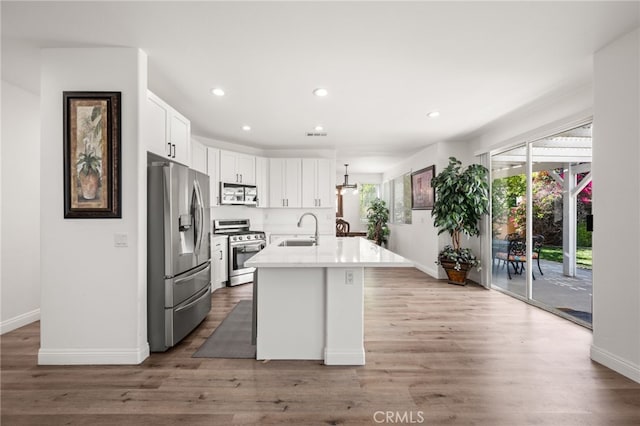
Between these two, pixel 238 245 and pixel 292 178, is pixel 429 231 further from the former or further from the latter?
pixel 238 245

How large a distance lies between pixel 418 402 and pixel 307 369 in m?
0.82

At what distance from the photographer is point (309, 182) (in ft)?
19.0

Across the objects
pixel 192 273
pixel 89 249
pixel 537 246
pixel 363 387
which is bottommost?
pixel 363 387

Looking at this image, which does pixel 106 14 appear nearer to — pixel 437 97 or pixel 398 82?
pixel 398 82

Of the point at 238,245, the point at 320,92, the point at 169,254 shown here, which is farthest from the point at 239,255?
the point at 320,92

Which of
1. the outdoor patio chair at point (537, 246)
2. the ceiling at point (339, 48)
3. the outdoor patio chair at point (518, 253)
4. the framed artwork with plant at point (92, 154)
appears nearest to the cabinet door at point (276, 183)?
the ceiling at point (339, 48)

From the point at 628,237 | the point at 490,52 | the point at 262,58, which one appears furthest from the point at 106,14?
the point at 628,237

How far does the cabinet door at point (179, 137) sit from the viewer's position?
309 cm

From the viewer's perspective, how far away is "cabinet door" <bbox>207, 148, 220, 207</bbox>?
4910mm

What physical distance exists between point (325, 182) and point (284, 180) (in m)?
0.81

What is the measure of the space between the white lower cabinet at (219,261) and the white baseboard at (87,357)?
221cm

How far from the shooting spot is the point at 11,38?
87.2 inches

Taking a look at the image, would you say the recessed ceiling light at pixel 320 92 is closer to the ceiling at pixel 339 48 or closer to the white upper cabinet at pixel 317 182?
the ceiling at pixel 339 48

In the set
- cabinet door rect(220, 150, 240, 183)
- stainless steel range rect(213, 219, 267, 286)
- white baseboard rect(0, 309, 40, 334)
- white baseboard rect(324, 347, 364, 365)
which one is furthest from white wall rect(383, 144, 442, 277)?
white baseboard rect(0, 309, 40, 334)
